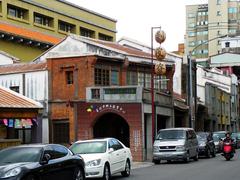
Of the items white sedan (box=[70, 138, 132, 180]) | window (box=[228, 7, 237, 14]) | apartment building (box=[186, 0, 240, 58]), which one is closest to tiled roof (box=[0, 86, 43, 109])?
white sedan (box=[70, 138, 132, 180])

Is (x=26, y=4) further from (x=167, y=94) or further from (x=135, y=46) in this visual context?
(x=167, y=94)

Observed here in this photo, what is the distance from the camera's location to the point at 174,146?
28875 millimetres

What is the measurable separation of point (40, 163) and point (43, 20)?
168 feet

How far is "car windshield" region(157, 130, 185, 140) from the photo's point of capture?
2991 cm

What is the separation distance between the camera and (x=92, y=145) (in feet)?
65.8

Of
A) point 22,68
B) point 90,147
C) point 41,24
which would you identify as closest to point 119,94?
point 22,68

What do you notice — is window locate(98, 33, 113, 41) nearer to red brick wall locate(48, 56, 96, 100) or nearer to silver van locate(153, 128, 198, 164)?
red brick wall locate(48, 56, 96, 100)

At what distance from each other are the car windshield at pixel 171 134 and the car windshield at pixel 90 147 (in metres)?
10.5

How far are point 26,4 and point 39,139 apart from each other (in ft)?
100

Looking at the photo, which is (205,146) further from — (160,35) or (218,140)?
(218,140)

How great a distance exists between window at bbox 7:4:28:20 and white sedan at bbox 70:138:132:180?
132 ft

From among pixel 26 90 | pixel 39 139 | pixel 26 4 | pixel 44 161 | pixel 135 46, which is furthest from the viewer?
pixel 26 4

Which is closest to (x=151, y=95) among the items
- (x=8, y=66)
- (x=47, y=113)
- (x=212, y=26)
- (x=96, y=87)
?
(x=96, y=87)

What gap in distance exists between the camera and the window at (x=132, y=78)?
39888mm
